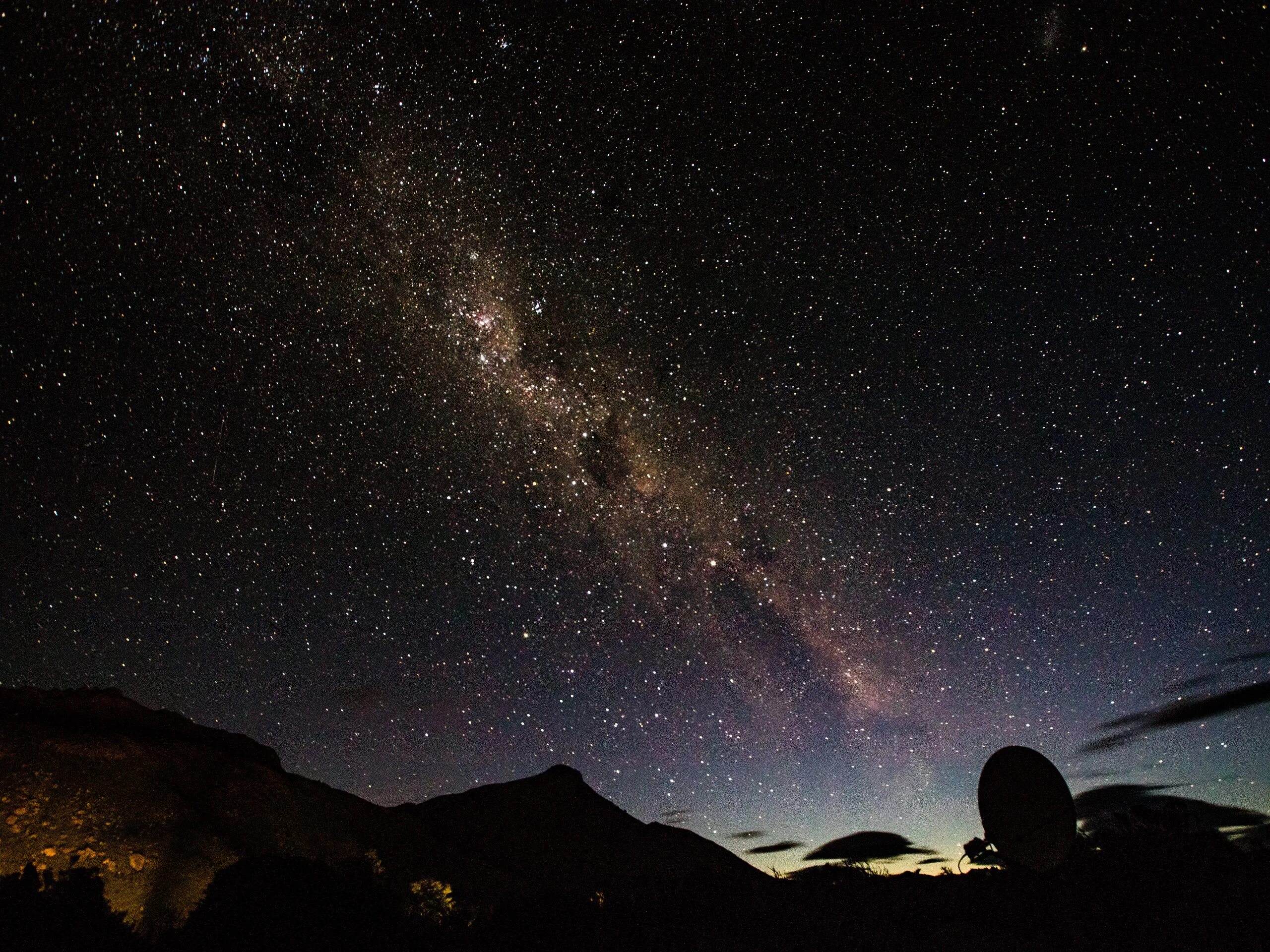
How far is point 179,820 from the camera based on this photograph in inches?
621

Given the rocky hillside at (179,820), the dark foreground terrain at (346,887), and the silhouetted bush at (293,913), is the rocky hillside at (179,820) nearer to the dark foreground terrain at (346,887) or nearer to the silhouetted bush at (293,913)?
the dark foreground terrain at (346,887)

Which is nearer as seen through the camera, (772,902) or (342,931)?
(342,931)

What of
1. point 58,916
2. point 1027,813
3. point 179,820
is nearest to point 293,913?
point 58,916

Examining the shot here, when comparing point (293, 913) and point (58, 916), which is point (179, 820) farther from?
point (58, 916)

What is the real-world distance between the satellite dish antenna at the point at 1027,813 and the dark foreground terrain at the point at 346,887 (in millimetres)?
1302

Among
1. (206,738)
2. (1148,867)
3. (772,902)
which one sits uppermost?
(206,738)

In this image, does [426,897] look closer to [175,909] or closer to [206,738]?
[175,909]

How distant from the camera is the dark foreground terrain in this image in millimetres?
9359

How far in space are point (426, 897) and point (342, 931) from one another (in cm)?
706

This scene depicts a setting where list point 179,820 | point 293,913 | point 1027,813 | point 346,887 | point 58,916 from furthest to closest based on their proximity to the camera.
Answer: point 179,820
point 1027,813
point 346,887
point 293,913
point 58,916

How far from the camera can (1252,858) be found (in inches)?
436

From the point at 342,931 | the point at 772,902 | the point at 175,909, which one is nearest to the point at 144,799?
the point at 175,909

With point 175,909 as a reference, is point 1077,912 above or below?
above

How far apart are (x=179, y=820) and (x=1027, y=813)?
19.9m
